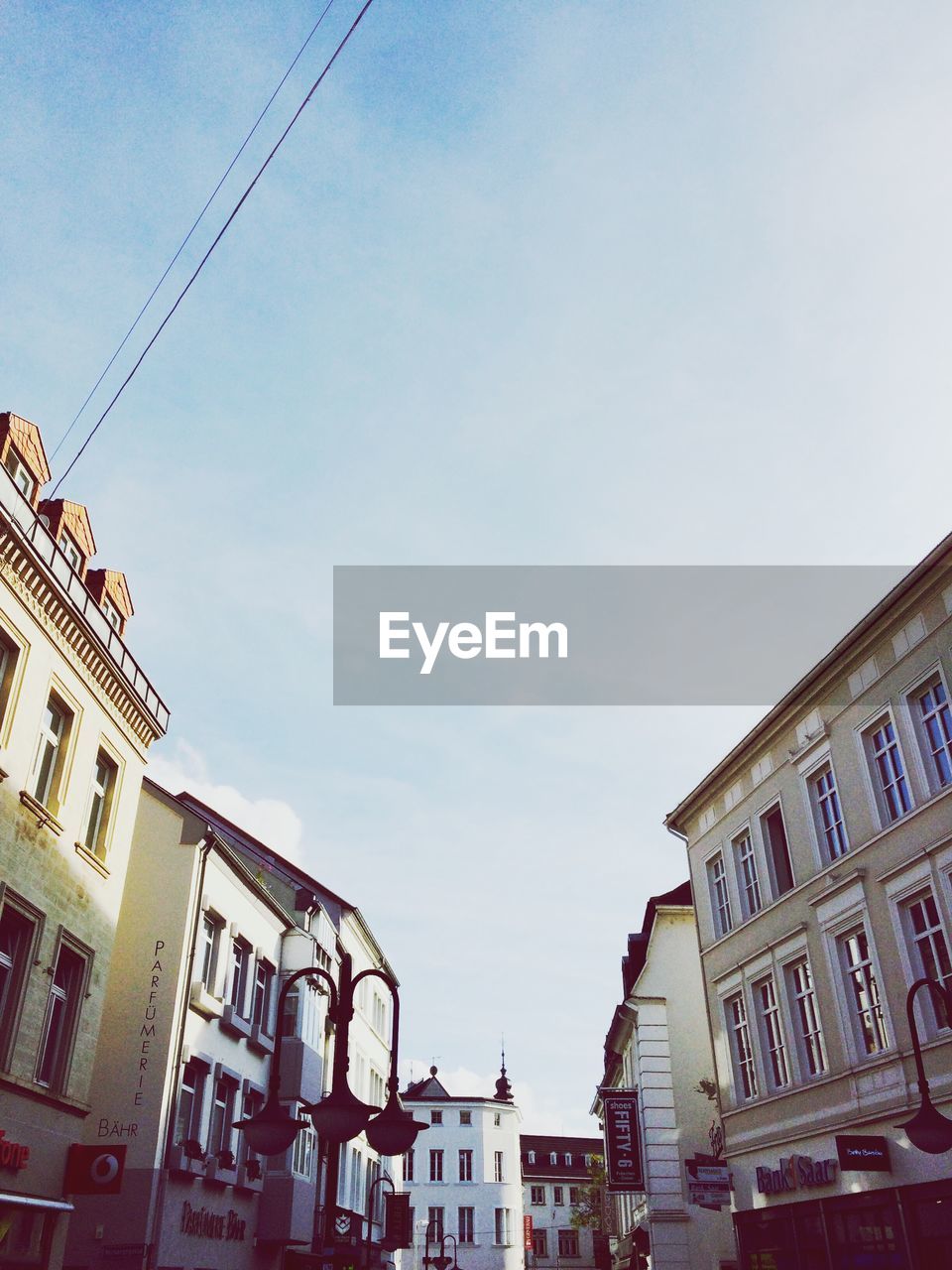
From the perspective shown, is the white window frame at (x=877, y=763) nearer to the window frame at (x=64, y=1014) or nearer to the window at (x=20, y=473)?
the window frame at (x=64, y=1014)

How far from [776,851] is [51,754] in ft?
49.9

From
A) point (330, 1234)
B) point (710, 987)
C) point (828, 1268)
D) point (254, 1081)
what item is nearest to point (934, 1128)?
point (828, 1268)

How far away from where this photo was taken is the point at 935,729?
59.6 feet

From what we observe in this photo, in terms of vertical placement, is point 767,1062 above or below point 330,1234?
above

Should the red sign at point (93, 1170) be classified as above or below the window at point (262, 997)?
below

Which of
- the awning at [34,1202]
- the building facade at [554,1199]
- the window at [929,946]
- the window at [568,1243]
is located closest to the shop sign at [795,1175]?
the window at [929,946]

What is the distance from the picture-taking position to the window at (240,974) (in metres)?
25.9

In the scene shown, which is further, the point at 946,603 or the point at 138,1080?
the point at 138,1080

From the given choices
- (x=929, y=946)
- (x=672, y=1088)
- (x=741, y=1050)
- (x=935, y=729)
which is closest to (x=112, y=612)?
(x=935, y=729)

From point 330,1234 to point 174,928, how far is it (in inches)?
499

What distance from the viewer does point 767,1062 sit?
2289cm

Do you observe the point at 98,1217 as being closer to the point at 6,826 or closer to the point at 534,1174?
the point at 6,826

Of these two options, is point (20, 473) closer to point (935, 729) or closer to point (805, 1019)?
point (935, 729)

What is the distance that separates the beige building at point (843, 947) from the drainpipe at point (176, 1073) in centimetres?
1194
